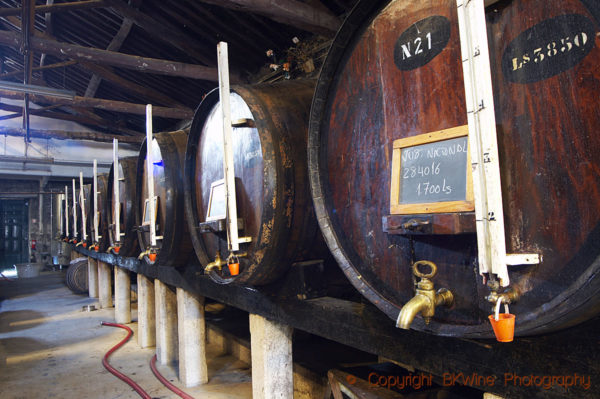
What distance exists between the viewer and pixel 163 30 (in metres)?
6.79

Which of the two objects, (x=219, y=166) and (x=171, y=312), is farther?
(x=171, y=312)

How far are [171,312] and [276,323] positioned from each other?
2717 millimetres

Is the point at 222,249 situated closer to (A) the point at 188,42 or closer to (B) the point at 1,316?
(A) the point at 188,42

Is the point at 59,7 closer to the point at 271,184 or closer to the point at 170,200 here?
the point at 170,200

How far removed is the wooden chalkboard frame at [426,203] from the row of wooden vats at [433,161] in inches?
0.5

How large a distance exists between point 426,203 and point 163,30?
6.71m

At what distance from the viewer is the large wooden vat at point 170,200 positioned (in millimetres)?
3312

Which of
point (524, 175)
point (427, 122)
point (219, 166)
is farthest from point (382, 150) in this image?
point (219, 166)

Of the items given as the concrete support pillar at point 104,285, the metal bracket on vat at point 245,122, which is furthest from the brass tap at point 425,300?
the concrete support pillar at point 104,285

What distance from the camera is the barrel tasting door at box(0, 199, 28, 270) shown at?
17.6 m

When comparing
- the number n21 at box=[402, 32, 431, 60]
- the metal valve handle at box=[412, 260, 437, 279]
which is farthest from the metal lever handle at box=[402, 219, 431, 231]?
the number n21 at box=[402, 32, 431, 60]

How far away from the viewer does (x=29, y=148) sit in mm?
13336

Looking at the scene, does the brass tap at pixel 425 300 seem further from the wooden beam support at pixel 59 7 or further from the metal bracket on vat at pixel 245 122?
the wooden beam support at pixel 59 7

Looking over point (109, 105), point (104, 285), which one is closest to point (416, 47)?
point (104, 285)
